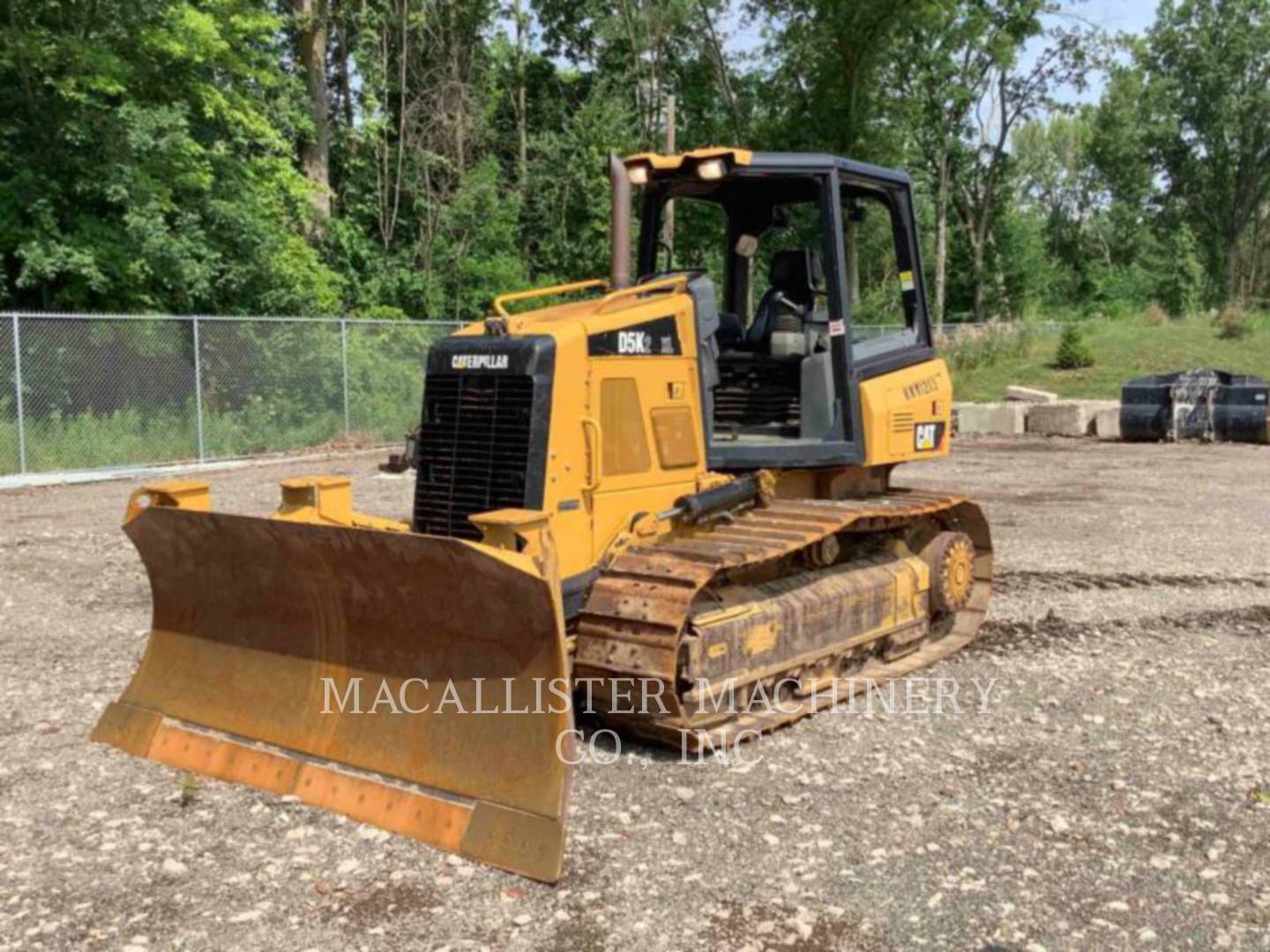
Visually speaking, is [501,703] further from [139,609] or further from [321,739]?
[139,609]

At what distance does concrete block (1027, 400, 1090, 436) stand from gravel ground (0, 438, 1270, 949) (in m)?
16.6

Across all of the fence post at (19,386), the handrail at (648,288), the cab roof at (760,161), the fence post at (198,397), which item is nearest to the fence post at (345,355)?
the fence post at (198,397)

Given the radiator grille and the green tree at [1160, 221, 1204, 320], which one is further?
the green tree at [1160, 221, 1204, 320]

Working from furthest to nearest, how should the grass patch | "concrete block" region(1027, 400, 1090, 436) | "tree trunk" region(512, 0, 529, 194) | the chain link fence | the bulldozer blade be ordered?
"tree trunk" region(512, 0, 529, 194), the grass patch, "concrete block" region(1027, 400, 1090, 436), the chain link fence, the bulldozer blade

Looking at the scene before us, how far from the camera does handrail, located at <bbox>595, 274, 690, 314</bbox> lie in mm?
6064

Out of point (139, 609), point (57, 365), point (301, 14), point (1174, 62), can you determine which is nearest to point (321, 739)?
point (139, 609)

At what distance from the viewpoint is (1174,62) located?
58000 mm

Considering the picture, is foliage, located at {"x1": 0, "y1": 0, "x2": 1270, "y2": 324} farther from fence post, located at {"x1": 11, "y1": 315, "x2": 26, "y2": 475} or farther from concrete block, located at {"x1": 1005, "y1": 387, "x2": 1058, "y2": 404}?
concrete block, located at {"x1": 1005, "y1": 387, "x2": 1058, "y2": 404}

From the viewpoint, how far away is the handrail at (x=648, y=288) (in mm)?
6064

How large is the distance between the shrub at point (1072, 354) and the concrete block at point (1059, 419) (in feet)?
15.5

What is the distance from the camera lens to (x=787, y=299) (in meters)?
6.93

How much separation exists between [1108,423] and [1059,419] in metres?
1.05

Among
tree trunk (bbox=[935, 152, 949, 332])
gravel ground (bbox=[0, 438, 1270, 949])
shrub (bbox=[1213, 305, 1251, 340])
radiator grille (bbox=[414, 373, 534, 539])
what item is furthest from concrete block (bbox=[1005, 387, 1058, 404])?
radiator grille (bbox=[414, 373, 534, 539])

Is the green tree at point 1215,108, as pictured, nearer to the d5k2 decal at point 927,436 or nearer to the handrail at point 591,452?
the d5k2 decal at point 927,436
